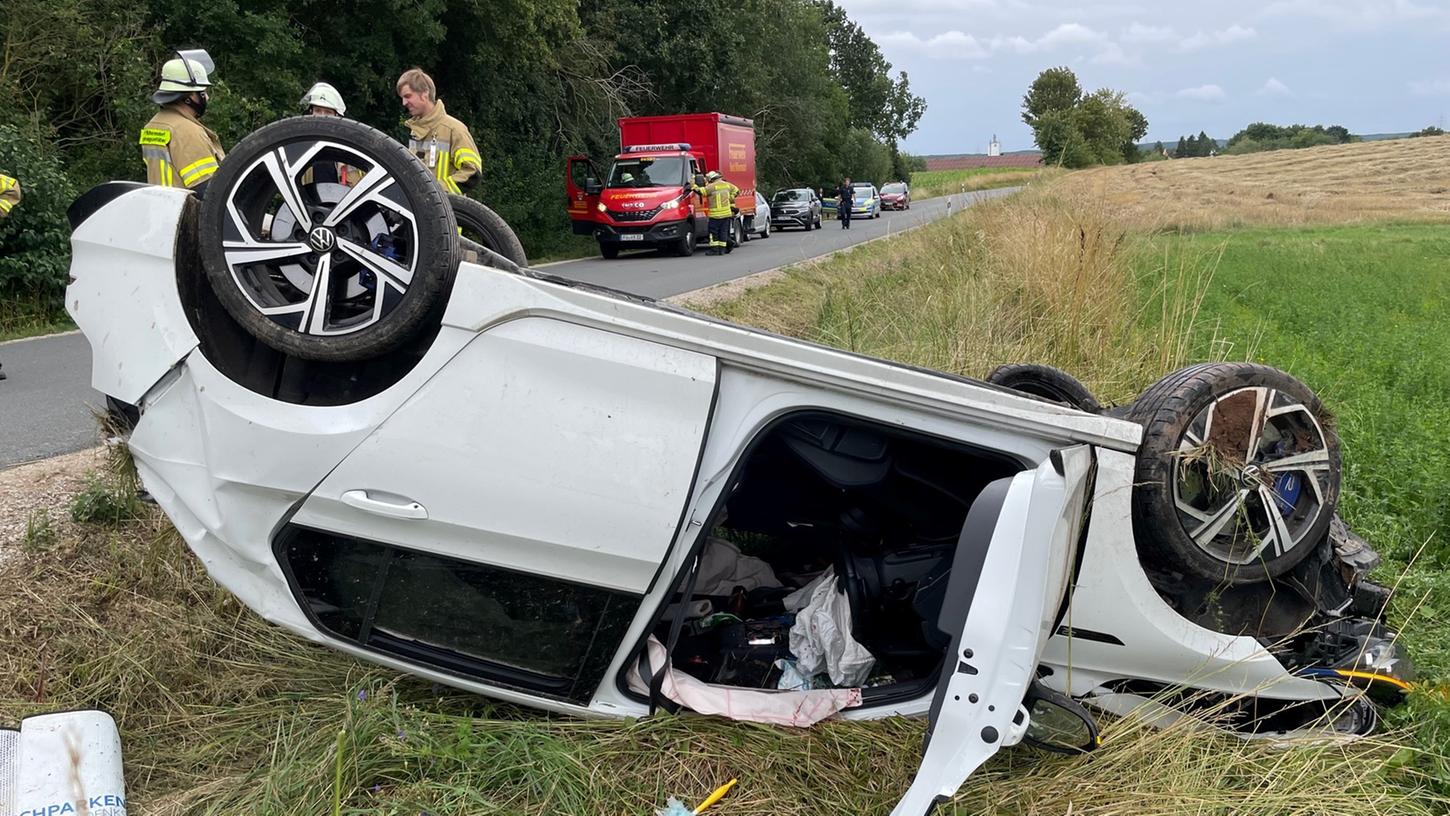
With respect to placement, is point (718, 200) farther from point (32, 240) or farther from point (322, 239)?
point (322, 239)

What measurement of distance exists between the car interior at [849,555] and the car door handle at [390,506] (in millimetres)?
634

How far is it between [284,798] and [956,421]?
1817mm

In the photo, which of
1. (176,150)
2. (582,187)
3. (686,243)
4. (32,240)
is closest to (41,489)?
(176,150)

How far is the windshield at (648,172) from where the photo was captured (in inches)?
781

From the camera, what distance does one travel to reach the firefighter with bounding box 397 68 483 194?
6.38 m

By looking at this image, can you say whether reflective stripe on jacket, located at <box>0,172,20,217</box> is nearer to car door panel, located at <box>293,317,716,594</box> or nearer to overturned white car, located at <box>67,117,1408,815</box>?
overturned white car, located at <box>67,117,1408,815</box>

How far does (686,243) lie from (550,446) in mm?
17617

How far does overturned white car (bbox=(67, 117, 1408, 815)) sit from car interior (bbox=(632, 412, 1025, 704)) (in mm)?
27

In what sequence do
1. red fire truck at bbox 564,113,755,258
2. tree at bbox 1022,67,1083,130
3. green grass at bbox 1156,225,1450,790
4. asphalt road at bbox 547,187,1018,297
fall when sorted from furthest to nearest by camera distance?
tree at bbox 1022,67,1083,130 → red fire truck at bbox 564,113,755,258 → asphalt road at bbox 547,187,1018,297 → green grass at bbox 1156,225,1450,790

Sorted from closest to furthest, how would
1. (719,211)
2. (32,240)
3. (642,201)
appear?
(32,240), (642,201), (719,211)

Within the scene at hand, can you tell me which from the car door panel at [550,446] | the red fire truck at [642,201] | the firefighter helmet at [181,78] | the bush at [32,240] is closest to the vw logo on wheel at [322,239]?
the car door panel at [550,446]

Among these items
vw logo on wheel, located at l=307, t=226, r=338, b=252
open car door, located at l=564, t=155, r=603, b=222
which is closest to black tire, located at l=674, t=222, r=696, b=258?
open car door, located at l=564, t=155, r=603, b=222

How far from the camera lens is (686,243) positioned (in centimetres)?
1956

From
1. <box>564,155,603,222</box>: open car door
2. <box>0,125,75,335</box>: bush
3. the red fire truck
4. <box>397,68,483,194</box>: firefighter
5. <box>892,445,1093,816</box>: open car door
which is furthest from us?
<box>564,155,603,222</box>: open car door
